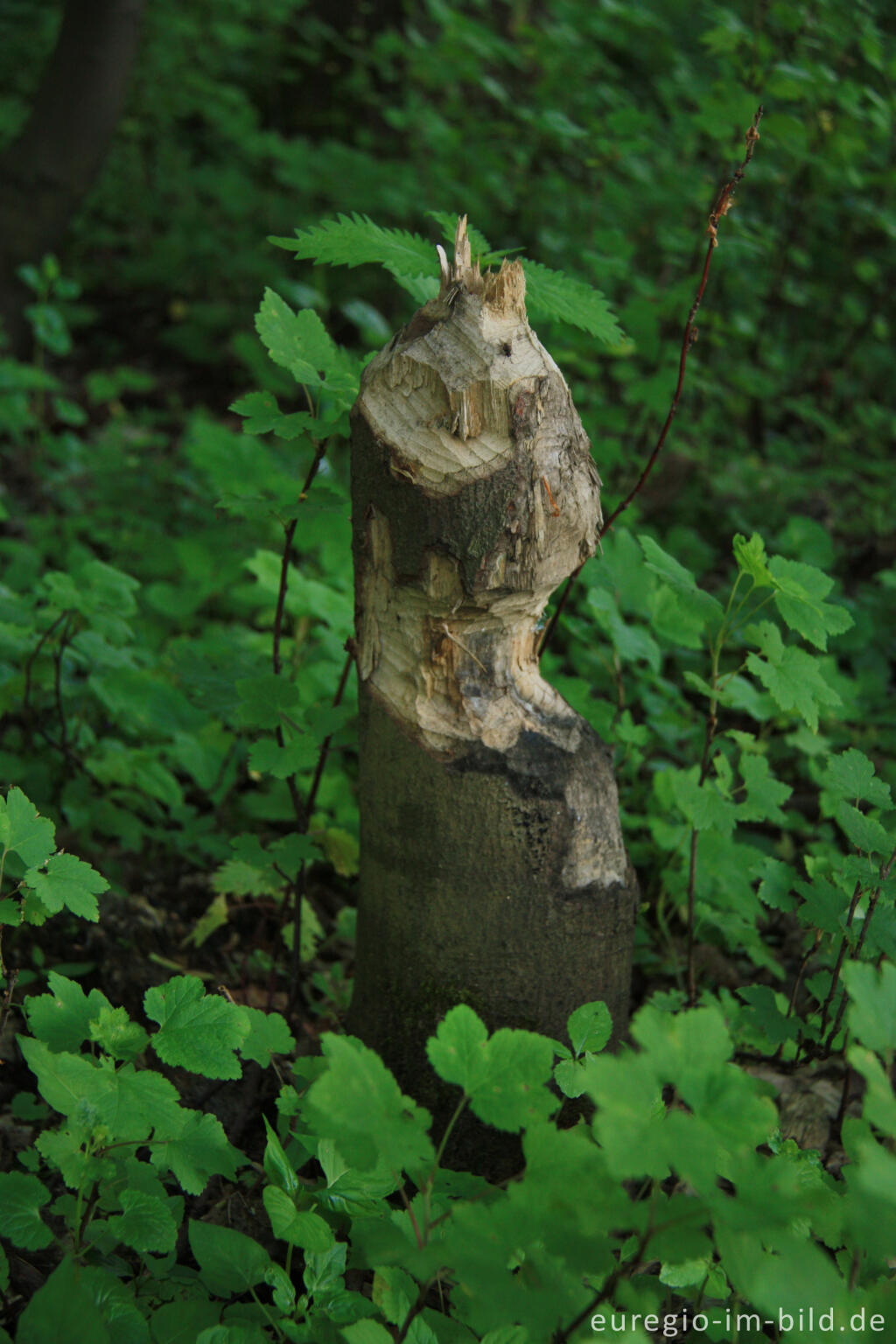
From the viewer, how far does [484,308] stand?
1389 mm

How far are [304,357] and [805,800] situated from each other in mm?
1946

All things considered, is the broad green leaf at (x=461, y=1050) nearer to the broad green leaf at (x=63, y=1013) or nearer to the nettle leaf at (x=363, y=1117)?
the nettle leaf at (x=363, y=1117)

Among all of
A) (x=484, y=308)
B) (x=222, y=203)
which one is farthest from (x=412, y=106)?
(x=484, y=308)

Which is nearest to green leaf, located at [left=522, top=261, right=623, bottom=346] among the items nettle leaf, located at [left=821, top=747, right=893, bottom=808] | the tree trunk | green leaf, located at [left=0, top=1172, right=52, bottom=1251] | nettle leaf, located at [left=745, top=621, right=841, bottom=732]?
the tree trunk

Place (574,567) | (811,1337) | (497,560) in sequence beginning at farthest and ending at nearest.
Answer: (574,567) → (497,560) → (811,1337)

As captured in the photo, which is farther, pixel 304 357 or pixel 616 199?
pixel 616 199

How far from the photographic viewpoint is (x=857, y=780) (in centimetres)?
162

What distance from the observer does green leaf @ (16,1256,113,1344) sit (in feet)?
3.33

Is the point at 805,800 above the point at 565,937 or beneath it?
beneath

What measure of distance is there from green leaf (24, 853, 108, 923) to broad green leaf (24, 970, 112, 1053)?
94 millimetres

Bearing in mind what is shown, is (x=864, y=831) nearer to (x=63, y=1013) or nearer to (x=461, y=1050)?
(x=461, y=1050)

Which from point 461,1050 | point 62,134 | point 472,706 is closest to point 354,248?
point 472,706

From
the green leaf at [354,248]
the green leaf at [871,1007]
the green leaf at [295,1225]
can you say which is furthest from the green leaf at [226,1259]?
the green leaf at [354,248]

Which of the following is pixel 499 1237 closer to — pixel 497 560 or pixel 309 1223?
pixel 309 1223
